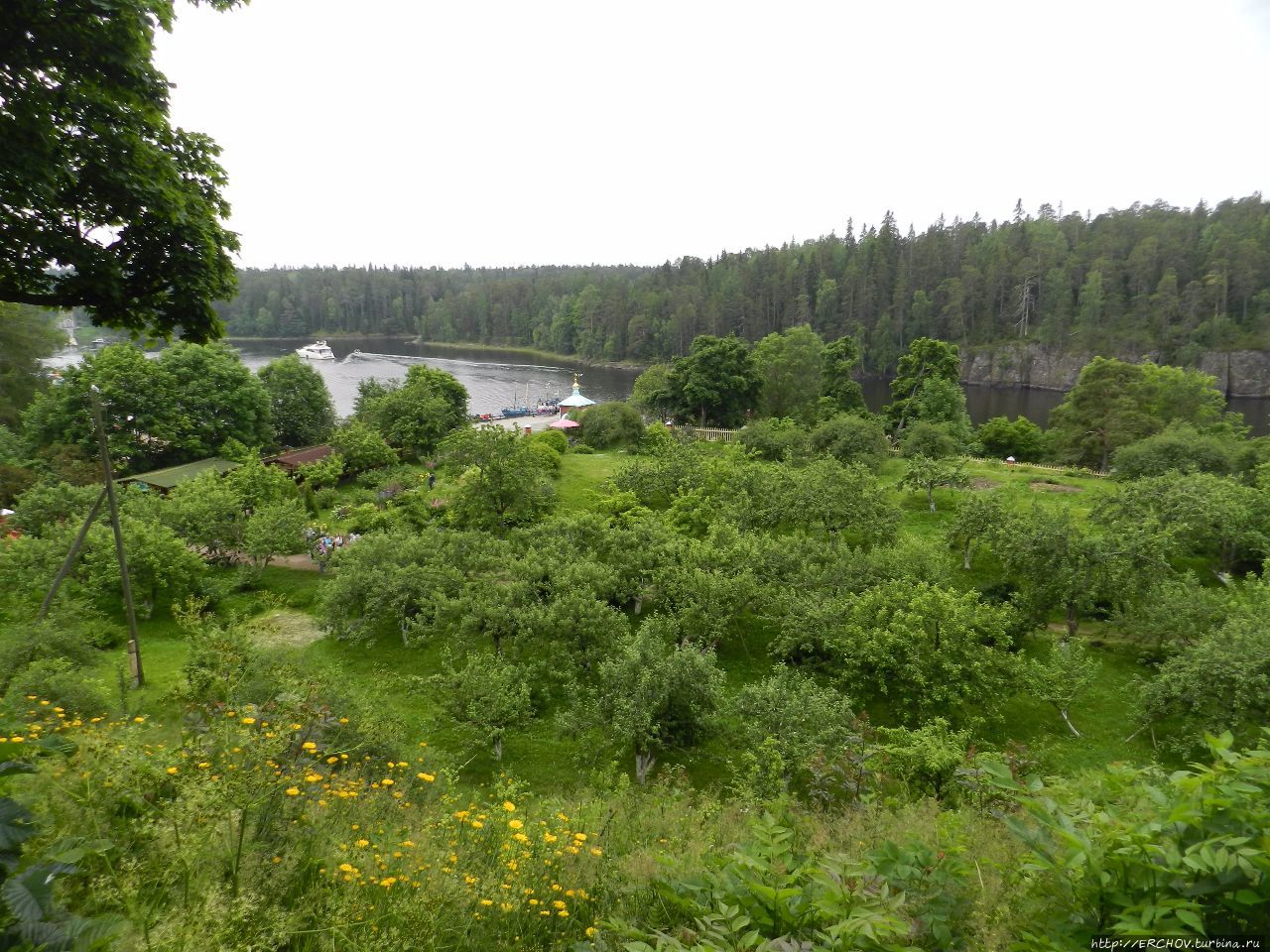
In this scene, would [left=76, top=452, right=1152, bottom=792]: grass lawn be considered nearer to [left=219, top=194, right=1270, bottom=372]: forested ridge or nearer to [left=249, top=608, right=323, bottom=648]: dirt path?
[left=249, top=608, right=323, bottom=648]: dirt path

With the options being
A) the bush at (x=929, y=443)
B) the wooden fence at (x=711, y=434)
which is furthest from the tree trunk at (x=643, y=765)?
the wooden fence at (x=711, y=434)

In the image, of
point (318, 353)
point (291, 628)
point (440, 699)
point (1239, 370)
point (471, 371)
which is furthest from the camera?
point (318, 353)

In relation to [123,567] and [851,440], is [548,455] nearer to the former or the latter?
[851,440]

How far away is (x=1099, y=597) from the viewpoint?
1476 cm

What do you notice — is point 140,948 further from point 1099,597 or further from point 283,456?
point 283,456

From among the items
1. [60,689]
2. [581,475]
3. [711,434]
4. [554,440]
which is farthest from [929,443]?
[60,689]

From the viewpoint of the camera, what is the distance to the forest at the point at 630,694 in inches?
129

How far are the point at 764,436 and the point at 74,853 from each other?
31.6 m

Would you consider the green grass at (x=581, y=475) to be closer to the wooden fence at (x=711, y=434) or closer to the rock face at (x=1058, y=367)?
the wooden fence at (x=711, y=434)

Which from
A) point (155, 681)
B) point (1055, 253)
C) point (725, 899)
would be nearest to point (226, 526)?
point (155, 681)

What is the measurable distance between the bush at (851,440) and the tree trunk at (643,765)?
20.1 meters

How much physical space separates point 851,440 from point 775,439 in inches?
167

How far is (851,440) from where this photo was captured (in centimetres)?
2925

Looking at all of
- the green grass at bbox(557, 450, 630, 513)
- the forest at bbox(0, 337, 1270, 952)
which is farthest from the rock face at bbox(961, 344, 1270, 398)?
the green grass at bbox(557, 450, 630, 513)
